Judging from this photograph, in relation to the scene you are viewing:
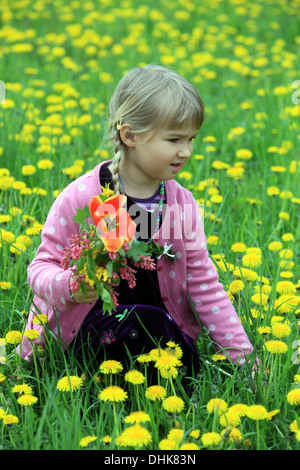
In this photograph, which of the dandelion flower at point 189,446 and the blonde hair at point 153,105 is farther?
the blonde hair at point 153,105

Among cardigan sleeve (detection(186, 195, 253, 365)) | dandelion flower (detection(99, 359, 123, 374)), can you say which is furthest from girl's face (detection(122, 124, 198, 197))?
dandelion flower (detection(99, 359, 123, 374))

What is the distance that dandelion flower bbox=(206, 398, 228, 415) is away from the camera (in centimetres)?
150

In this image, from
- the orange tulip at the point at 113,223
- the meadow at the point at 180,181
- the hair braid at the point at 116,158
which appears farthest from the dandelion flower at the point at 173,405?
the hair braid at the point at 116,158

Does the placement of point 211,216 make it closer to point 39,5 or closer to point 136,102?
point 136,102

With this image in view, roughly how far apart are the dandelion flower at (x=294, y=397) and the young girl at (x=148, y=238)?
198 mm

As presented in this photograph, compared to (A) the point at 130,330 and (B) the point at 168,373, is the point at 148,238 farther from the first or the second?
(B) the point at 168,373

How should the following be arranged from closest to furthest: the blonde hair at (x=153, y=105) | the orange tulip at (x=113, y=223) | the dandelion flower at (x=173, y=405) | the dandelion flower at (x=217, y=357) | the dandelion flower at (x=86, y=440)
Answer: the orange tulip at (x=113, y=223) → the dandelion flower at (x=86, y=440) → the dandelion flower at (x=173, y=405) → the blonde hair at (x=153, y=105) → the dandelion flower at (x=217, y=357)

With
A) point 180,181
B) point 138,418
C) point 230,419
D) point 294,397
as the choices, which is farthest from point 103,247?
point 180,181

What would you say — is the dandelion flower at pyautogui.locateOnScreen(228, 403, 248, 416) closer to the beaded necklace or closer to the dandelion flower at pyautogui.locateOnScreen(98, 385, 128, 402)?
the dandelion flower at pyautogui.locateOnScreen(98, 385, 128, 402)

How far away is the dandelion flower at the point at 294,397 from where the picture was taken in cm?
153

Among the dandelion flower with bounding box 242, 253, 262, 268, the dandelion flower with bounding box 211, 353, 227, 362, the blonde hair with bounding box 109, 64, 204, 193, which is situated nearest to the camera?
the blonde hair with bounding box 109, 64, 204, 193

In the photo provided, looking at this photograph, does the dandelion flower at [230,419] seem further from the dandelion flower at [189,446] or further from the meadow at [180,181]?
the dandelion flower at [189,446]

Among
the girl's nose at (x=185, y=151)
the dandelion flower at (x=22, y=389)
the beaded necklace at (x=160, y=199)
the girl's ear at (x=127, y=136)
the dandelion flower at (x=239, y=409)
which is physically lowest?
the dandelion flower at (x=239, y=409)

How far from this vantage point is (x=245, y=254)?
2.23m
